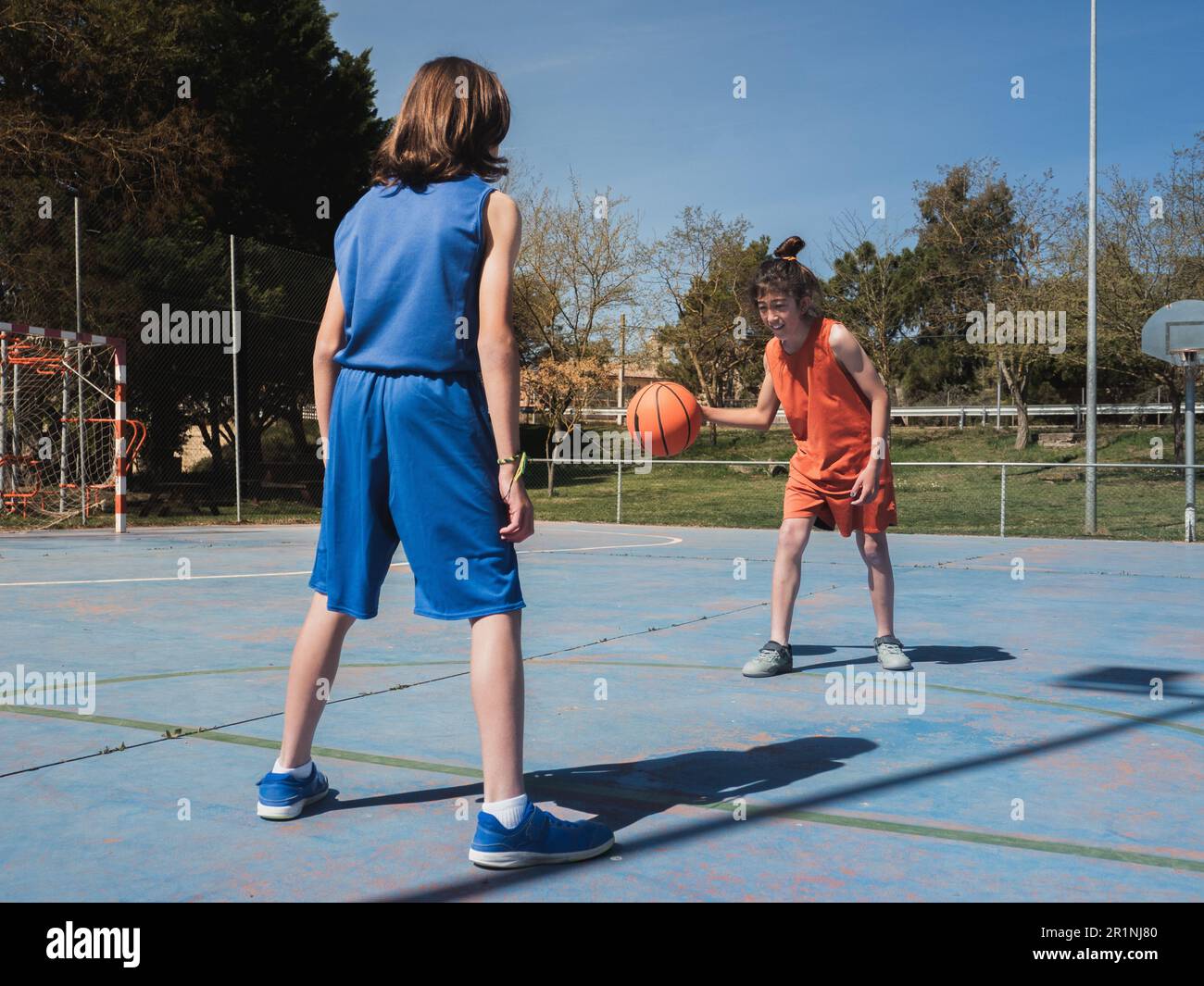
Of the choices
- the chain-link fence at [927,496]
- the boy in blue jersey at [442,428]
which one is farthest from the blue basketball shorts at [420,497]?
the chain-link fence at [927,496]

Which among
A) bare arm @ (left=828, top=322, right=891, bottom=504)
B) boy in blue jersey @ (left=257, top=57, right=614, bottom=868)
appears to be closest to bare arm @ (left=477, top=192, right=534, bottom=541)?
boy in blue jersey @ (left=257, top=57, right=614, bottom=868)

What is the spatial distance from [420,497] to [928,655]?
3603 mm

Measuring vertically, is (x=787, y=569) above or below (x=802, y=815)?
above

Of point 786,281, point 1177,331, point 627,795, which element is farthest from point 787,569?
point 1177,331

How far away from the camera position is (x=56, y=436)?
16344 mm

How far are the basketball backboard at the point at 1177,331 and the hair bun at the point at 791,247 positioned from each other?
1285 cm

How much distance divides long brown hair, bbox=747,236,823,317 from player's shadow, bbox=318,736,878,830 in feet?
6.82

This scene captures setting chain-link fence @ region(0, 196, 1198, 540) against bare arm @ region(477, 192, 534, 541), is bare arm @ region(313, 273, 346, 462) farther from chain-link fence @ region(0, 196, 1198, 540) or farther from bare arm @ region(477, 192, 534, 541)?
chain-link fence @ region(0, 196, 1198, 540)

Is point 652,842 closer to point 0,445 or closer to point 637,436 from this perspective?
point 637,436

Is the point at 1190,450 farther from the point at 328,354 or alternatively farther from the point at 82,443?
the point at 328,354

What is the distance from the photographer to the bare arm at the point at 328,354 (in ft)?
9.84

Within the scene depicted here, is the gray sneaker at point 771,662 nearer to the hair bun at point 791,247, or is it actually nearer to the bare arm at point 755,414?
the bare arm at point 755,414

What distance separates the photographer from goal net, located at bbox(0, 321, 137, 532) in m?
15.6

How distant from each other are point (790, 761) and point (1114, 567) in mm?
8111
